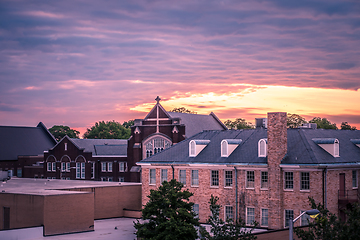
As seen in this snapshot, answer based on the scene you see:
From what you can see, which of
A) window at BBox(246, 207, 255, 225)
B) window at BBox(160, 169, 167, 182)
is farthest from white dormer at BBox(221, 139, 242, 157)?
window at BBox(160, 169, 167, 182)

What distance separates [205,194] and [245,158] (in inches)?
244

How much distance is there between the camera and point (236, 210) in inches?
1967

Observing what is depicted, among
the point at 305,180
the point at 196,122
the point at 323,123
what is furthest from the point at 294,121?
the point at 305,180

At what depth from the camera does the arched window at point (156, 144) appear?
82812 millimetres

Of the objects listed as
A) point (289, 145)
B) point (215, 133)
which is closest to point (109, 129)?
point (215, 133)

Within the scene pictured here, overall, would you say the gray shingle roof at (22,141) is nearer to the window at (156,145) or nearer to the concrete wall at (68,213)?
the window at (156,145)

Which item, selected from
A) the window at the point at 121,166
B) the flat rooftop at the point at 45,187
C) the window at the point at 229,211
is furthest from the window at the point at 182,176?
the window at the point at 121,166

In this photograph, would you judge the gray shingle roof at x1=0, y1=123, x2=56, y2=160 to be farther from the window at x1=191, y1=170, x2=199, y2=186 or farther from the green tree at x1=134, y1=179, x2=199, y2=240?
the green tree at x1=134, y1=179, x2=199, y2=240

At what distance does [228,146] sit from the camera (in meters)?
52.8

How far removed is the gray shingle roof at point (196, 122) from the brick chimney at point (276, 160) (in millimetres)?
35340

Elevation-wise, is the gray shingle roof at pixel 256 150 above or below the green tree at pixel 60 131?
below

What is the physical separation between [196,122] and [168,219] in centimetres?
5132

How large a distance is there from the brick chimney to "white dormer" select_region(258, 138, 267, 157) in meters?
1.18

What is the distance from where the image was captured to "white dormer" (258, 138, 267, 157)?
49.1 metres
